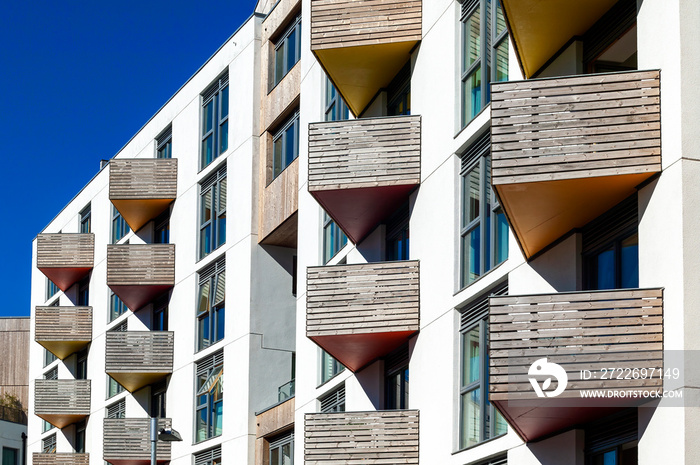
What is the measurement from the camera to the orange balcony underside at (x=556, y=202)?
14.6 m

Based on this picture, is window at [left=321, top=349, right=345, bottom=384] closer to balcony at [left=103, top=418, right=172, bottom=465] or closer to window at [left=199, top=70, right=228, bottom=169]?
window at [left=199, top=70, right=228, bottom=169]

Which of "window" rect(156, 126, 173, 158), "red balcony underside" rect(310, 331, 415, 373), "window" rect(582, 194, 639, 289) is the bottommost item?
"red balcony underside" rect(310, 331, 415, 373)

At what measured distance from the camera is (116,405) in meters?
37.6

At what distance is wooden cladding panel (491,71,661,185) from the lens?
14.1m

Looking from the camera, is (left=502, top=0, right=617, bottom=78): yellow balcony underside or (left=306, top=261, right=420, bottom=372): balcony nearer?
(left=502, top=0, right=617, bottom=78): yellow balcony underside

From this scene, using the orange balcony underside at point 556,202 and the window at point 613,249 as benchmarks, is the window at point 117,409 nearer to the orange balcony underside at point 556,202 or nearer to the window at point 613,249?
the orange balcony underside at point 556,202

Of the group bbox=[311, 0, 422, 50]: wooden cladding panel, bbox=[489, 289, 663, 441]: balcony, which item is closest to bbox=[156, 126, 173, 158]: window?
bbox=[311, 0, 422, 50]: wooden cladding panel

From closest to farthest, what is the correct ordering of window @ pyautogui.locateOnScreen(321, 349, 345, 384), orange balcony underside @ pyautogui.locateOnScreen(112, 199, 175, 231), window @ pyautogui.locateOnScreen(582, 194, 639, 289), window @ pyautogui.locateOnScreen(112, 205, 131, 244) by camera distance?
window @ pyautogui.locateOnScreen(582, 194, 639, 289), window @ pyautogui.locateOnScreen(321, 349, 345, 384), orange balcony underside @ pyautogui.locateOnScreen(112, 199, 175, 231), window @ pyautogui.locateOnScreen(112, 205, 131, 244)

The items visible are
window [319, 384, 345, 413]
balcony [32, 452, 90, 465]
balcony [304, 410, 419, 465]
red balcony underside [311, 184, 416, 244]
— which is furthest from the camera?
balcony [32, 452, 90, 465]

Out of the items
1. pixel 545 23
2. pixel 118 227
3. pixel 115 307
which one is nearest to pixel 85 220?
pixel 118 227

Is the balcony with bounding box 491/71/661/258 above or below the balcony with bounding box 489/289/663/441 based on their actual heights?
above

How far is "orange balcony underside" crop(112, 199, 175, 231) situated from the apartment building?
0.15 metres

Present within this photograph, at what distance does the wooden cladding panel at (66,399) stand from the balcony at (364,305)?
64.6 feet

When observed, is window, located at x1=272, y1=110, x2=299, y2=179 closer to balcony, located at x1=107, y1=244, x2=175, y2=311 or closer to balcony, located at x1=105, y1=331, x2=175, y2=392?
balcony, located at x1=107, y1=244, x2=175, y2=311
